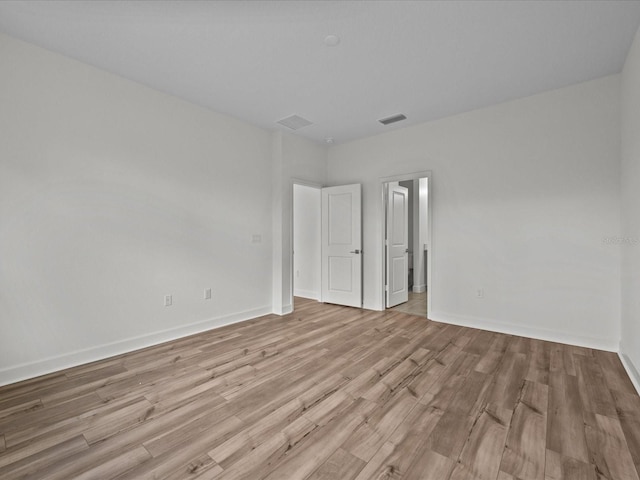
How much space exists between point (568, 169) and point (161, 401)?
14.7 ft

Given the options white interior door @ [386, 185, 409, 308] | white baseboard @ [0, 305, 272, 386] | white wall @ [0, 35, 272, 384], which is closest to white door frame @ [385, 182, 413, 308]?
white interior door @ [386, 185, 409, 308]

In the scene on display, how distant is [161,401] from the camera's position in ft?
7.08

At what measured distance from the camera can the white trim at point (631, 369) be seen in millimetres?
2301

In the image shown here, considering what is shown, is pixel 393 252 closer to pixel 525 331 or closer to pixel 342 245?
pixel 342 245

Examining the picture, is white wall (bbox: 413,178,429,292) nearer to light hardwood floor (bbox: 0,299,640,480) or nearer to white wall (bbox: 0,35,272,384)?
light hardwood floor (bbox: 0,299,640,480)

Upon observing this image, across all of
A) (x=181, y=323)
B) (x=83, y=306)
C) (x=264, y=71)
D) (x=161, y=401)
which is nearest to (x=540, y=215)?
(x=264, y=71)

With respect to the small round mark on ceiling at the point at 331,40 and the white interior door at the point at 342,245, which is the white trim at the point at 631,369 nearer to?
the white interior door at the point at 342,245

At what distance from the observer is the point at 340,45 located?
8.39 feet

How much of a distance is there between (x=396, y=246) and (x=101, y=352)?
4.23m

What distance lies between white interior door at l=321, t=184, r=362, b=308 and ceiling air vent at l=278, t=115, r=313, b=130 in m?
1.23

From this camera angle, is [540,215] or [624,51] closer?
[624,51]

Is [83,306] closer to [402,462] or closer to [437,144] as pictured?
[402,462]

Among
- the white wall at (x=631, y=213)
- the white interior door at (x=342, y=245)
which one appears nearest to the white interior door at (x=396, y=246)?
the white interior door at (x=342, y=245)

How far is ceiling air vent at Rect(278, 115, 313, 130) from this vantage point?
4.09 metres
